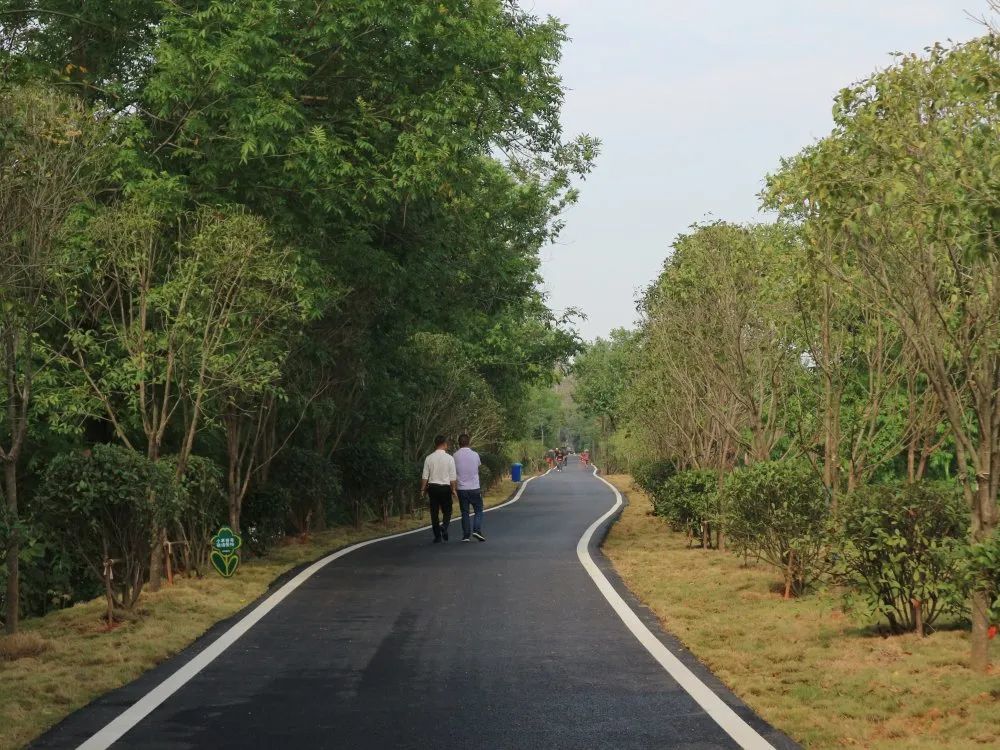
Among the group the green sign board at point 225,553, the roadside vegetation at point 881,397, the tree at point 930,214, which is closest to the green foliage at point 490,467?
the green sign board at point 225,553

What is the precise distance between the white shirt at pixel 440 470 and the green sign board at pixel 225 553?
20.8 feet

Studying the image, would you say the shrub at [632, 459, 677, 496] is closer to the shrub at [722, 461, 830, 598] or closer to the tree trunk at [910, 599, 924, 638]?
the shrub at [722, 461, 830, 598]

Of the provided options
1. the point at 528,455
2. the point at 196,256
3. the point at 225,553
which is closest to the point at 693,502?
the point at 225,553

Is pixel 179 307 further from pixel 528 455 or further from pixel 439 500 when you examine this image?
pixel 528 455

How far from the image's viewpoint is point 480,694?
8.28 m

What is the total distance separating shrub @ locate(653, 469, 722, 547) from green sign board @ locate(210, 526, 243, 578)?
6773 millimetres

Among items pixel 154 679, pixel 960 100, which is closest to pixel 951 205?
pixel 960 100

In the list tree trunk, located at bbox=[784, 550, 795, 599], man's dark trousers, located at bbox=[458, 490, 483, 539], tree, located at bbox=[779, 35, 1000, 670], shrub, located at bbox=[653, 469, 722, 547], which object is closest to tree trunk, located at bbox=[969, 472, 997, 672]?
tree, located at bbox=[779, 35, 1000, 670]

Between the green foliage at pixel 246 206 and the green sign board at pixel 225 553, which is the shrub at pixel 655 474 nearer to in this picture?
the green foliage at pixel 246 206

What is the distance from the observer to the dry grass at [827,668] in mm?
7234

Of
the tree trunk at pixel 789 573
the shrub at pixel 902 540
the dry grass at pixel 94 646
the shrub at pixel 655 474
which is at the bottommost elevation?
the dry grass at pixel 94 646

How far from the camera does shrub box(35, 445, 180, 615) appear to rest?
1123cm

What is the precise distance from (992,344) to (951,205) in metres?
1.58

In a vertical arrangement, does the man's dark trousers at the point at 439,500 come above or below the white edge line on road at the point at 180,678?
above
